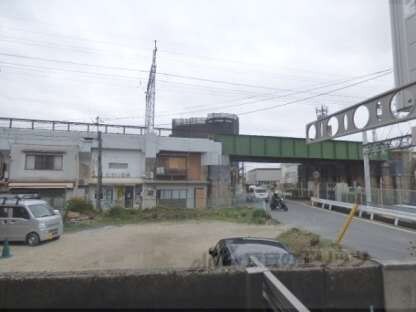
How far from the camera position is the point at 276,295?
11.2 ft

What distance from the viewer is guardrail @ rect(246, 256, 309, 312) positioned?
283 cm

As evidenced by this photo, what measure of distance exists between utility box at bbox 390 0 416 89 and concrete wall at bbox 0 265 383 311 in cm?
531

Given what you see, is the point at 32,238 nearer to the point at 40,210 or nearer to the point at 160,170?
the point at 40,210

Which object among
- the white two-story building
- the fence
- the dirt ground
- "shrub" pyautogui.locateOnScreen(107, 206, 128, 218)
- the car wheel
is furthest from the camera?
the white two-story building

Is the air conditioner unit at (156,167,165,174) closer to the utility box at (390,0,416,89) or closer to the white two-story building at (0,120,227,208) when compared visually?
the white two-story building at (0,120,227,208)

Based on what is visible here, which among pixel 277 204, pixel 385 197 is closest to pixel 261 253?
pixel 385 197

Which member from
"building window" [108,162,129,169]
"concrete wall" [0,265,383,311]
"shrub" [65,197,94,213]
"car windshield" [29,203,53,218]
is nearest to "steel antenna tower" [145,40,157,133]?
"building window" [108,162,129,169]

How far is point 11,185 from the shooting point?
2691 cm

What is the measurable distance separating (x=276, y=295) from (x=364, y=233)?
15466mm

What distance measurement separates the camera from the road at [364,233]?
496 inches

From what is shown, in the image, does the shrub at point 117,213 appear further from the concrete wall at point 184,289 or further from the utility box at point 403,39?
the concrete wall at point 184,289

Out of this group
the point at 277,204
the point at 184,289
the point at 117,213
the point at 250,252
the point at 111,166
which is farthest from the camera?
the point at 111,166

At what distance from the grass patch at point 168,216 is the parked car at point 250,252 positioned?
14172mm

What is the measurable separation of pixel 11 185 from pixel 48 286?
2681 centimetres
